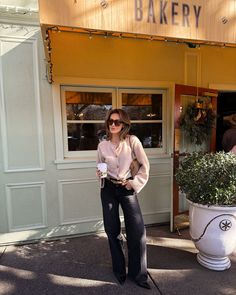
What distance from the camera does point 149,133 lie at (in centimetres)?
330

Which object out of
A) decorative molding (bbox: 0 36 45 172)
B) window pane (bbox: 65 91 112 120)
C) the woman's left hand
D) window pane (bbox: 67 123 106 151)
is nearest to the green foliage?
the woman's left hand

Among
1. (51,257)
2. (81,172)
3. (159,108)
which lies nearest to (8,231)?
(51,257)

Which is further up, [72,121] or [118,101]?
[118,101]

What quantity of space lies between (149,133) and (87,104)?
96 cm

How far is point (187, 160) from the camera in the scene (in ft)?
8.45

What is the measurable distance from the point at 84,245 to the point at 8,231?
93 cm

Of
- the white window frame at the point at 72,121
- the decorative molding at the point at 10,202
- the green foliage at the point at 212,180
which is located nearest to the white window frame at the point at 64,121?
the white window frame at the point at 72,121

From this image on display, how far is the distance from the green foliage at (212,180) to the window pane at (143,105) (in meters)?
1.09

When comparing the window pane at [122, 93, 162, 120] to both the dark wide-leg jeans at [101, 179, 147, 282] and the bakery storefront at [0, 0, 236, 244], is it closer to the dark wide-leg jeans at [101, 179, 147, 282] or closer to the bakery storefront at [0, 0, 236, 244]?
the bakery storefront at [0, 0, 236, 244]

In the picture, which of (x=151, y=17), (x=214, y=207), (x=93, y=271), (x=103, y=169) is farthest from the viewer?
(x=93, y=271)

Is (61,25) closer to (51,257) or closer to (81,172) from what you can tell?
(81,172)

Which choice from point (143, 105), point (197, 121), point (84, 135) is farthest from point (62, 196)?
point (197, 121)

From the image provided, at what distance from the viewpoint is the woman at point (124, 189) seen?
201 cm

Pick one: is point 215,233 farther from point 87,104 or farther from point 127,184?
point 87,104
